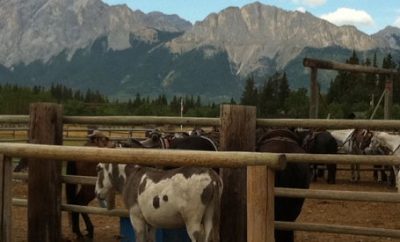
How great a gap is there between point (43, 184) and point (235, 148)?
2.23 m

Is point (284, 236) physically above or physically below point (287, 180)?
below

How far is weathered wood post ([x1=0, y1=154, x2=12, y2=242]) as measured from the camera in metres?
4.17

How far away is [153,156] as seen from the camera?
12.0 ft

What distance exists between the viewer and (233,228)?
5.96 m

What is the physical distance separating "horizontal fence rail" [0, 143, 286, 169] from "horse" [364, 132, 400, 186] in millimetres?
10084

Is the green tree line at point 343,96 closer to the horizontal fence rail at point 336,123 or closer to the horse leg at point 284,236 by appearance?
the horse leg at point 284,236

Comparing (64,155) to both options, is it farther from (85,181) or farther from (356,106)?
(356,106)

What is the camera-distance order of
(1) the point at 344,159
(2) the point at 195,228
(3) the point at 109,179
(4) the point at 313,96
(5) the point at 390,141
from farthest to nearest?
(4) the point at 313,96 → (5) the point at 390,141 → (3) the point at 109,179 → (1) the point at 344,159 → (2) the point at 195,228

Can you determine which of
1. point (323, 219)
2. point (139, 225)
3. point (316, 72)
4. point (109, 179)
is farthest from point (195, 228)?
point (316, 72)

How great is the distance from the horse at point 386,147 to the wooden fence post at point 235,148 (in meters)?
7.76

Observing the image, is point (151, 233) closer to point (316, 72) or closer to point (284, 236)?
point (284, 236)

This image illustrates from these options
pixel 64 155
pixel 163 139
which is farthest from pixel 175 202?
pixel 163 139

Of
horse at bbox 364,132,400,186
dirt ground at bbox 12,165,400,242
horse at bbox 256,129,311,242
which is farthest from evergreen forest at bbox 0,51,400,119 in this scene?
horse at bbox 256,129,311,242

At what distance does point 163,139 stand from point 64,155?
5.97m
